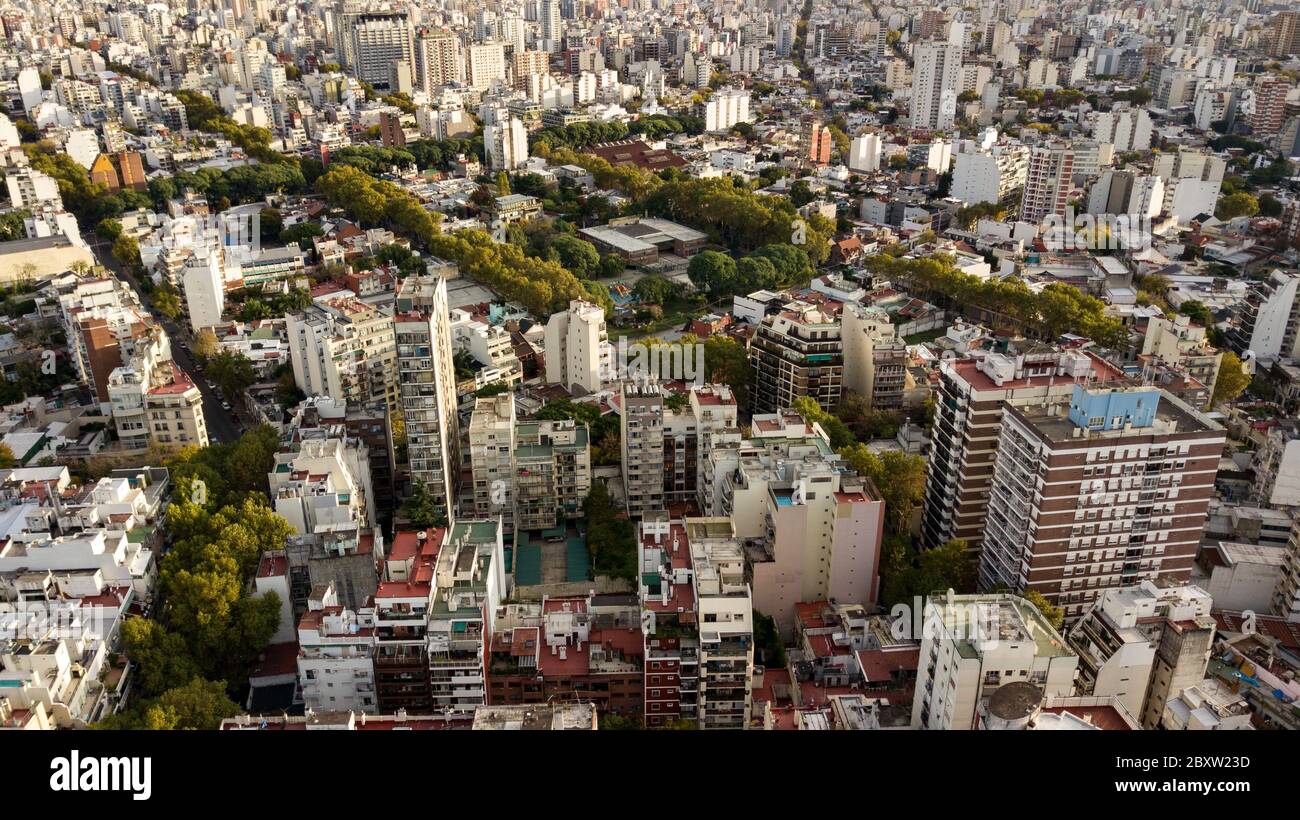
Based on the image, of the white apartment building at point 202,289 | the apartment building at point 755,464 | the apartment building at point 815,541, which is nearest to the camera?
the apartment building at point 815,541

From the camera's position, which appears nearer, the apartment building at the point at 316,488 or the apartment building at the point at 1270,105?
the apartment building at the point at 316,488

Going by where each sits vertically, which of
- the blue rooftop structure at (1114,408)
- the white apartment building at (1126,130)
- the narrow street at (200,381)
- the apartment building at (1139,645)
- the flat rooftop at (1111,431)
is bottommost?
the narrow street at (200,381)

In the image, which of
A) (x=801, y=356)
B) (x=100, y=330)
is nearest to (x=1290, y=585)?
(x=801, y=356)

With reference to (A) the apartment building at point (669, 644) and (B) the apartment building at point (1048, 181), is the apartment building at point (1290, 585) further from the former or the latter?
(B) the apartment building at point (1048, 181)

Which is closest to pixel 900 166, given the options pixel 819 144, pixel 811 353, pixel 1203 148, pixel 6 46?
pixel 819 144

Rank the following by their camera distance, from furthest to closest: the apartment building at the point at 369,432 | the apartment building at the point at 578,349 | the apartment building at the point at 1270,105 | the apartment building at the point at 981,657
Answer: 1. the apartment building at the point at 1270,105
2. the apartment building at the point at 578,349
3. the apartment building at the point at 369,432
4. the apartment building at the point at 981,657

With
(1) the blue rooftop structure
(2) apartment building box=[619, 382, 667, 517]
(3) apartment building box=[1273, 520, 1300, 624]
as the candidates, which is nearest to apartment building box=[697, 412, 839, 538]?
(2) apartment building box=[619, 382, 667, 517]

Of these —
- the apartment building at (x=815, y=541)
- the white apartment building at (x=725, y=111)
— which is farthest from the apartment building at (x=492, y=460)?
the white apartment building at (x=725, y=111)
